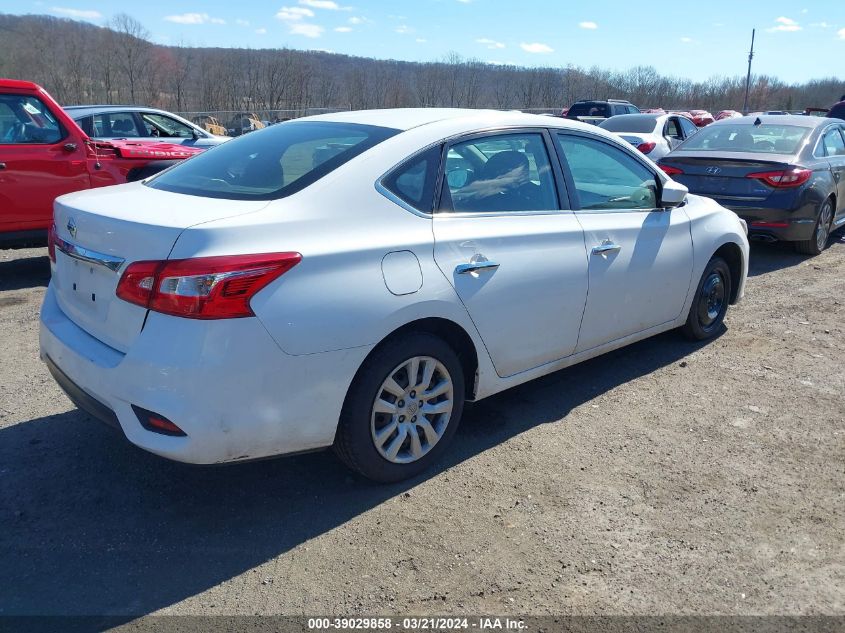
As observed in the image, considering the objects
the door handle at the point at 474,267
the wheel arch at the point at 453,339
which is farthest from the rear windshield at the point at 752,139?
the wheel arch at the point at 453,339

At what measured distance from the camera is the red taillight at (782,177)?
7.84 m

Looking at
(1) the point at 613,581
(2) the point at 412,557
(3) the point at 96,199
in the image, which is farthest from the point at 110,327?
(1) the point at 613,581

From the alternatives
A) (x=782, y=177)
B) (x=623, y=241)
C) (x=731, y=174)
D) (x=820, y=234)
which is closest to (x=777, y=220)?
(x=782, y=177)

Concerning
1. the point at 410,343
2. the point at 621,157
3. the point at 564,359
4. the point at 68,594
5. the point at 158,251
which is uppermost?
the point at 621,157

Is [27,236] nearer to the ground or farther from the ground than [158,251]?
nearer to the ground

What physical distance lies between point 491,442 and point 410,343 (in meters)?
0.97

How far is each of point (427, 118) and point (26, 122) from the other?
17.4 feet

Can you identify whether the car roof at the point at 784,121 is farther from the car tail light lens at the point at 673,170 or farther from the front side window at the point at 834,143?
the car tail light lens at the point at 673,170

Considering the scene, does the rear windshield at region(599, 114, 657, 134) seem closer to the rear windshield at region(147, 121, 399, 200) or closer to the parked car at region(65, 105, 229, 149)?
the parked car at region(65, 105, 229, 149)

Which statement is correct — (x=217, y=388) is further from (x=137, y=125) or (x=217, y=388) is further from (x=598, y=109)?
(x=598, y=109)

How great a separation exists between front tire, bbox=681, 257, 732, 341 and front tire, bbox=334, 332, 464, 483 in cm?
252

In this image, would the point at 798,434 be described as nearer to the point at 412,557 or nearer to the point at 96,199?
the point at 412,557

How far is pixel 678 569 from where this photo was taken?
2850 millimetres

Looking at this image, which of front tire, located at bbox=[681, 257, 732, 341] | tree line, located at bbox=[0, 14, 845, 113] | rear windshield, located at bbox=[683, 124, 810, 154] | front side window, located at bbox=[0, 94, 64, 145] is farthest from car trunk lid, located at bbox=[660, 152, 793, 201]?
tree line, located at bbox=[0, 14, 845, 113]
